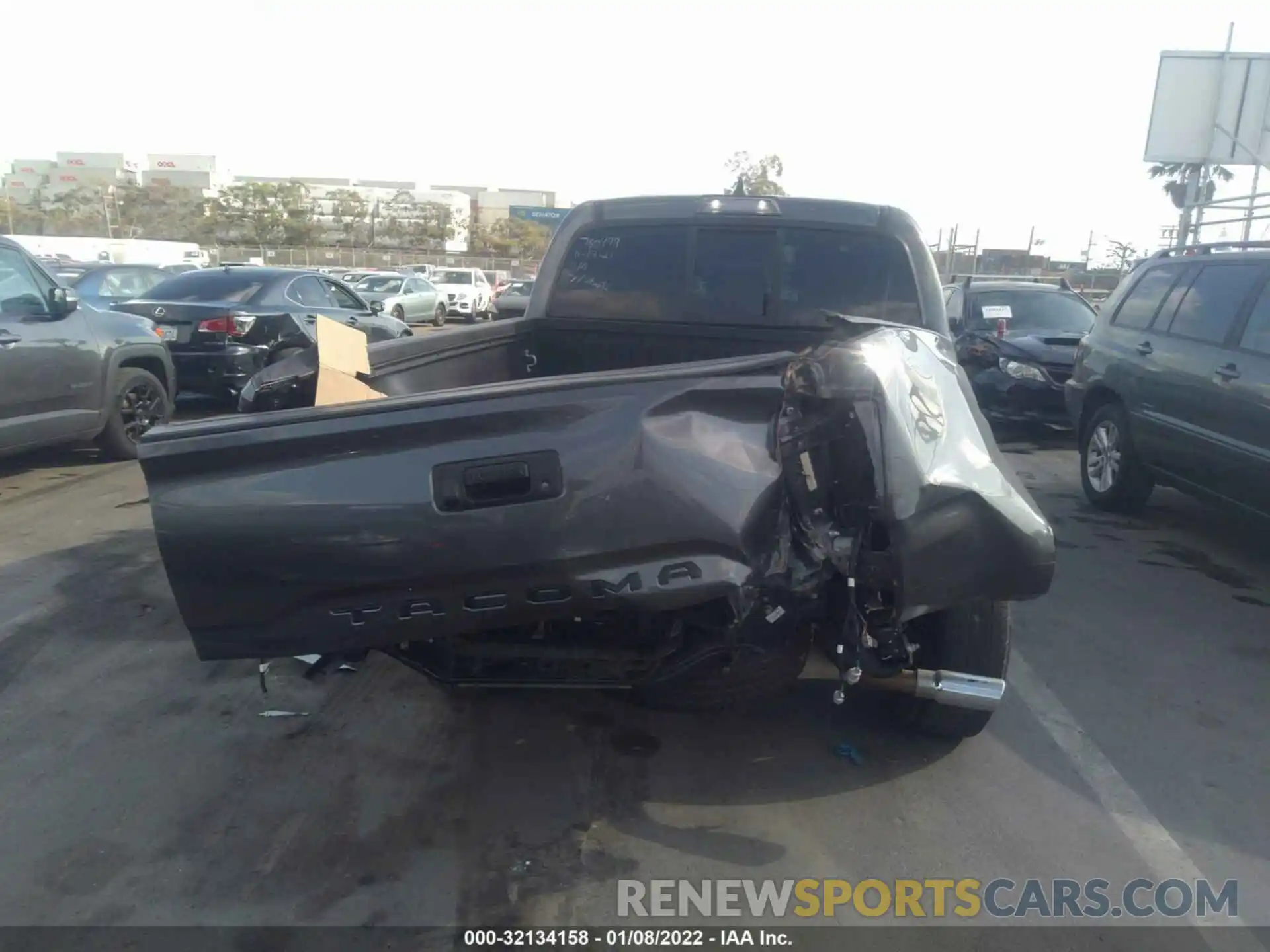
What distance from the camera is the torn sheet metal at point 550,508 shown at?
2676 millimetres

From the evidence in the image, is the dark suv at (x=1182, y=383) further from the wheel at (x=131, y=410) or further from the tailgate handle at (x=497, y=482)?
the wheel at (x=131, y=410)

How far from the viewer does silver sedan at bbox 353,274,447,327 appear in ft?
82.6

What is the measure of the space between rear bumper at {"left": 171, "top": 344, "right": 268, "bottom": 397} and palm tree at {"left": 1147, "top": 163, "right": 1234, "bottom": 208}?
54.1ft

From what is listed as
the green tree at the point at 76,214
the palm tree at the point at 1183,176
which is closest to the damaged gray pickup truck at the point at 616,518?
the palm tree at the point at 1183,176

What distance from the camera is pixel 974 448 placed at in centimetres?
296

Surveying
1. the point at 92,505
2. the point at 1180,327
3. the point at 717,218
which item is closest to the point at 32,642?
the point at 92,505

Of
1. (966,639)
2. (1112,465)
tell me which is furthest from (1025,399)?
(966,639)

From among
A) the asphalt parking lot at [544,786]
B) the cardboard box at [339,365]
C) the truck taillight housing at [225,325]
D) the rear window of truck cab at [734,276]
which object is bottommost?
the asphalt parking lot at [544,786]

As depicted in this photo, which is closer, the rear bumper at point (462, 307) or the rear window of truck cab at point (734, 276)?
the rear window of truck cab at point (734, 276)

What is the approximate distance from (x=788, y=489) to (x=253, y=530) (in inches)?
57.6

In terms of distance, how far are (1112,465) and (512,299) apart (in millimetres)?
9868

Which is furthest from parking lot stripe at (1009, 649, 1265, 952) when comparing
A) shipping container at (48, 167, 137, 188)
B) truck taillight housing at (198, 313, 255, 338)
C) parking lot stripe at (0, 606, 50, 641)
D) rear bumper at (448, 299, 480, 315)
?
shipping container at (48, 167, 137, 188)

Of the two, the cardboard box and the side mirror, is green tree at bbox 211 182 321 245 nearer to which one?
the side mirror

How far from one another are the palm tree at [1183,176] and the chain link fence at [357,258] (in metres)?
25.6
